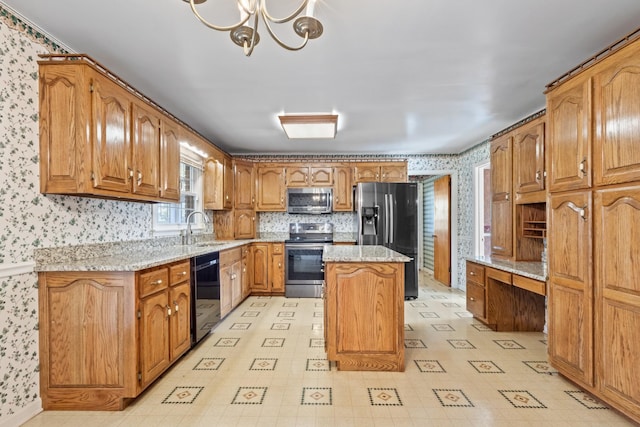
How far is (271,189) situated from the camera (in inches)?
206

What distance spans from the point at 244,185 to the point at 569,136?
411 cm

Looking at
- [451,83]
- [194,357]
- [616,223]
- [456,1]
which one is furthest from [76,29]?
[616,223]

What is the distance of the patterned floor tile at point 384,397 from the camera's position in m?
2.04

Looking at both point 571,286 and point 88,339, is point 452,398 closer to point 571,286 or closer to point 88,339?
point 571,286

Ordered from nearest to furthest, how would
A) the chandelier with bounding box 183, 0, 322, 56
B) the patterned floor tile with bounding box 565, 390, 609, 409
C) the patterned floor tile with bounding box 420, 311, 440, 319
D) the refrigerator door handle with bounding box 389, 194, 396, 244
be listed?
the chandelier with bounding box 183, 0, 322, 56, the patterned floor tile with bounding box 565, 390, 609, 409, the patterned floor tile with bounding box 420, 311, 440, 319, the refrigerator door handle with bounding box 389, 194, 396, 244

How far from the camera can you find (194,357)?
2.71 meters

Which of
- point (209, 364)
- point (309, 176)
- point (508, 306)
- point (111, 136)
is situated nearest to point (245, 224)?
point (309, 176)

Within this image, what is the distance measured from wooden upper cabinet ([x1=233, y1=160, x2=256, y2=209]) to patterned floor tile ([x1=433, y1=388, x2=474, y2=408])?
376cm

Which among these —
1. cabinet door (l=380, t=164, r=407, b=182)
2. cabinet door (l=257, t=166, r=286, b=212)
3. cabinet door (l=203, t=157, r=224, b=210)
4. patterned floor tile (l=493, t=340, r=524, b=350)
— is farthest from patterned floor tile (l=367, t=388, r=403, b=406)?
cabinet door (l=380, t=164, r=407, b=182)

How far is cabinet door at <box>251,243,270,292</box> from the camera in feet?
16.0

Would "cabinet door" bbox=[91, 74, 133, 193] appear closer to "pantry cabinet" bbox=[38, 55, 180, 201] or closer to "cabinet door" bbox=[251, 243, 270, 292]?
"pantry cabinet" bbox=[38, 55, 180, 201]

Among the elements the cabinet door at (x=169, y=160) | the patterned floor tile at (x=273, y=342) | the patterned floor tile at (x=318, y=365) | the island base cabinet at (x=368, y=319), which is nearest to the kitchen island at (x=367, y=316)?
the island base cabinet at (x=368, y=319)

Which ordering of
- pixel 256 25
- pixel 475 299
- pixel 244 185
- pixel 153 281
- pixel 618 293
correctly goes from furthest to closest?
pixel 244 185
pixel 475 299
pixel 153 281
pixel 618 293
pixel 256 25

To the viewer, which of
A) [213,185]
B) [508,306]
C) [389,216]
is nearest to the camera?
[508,306]
